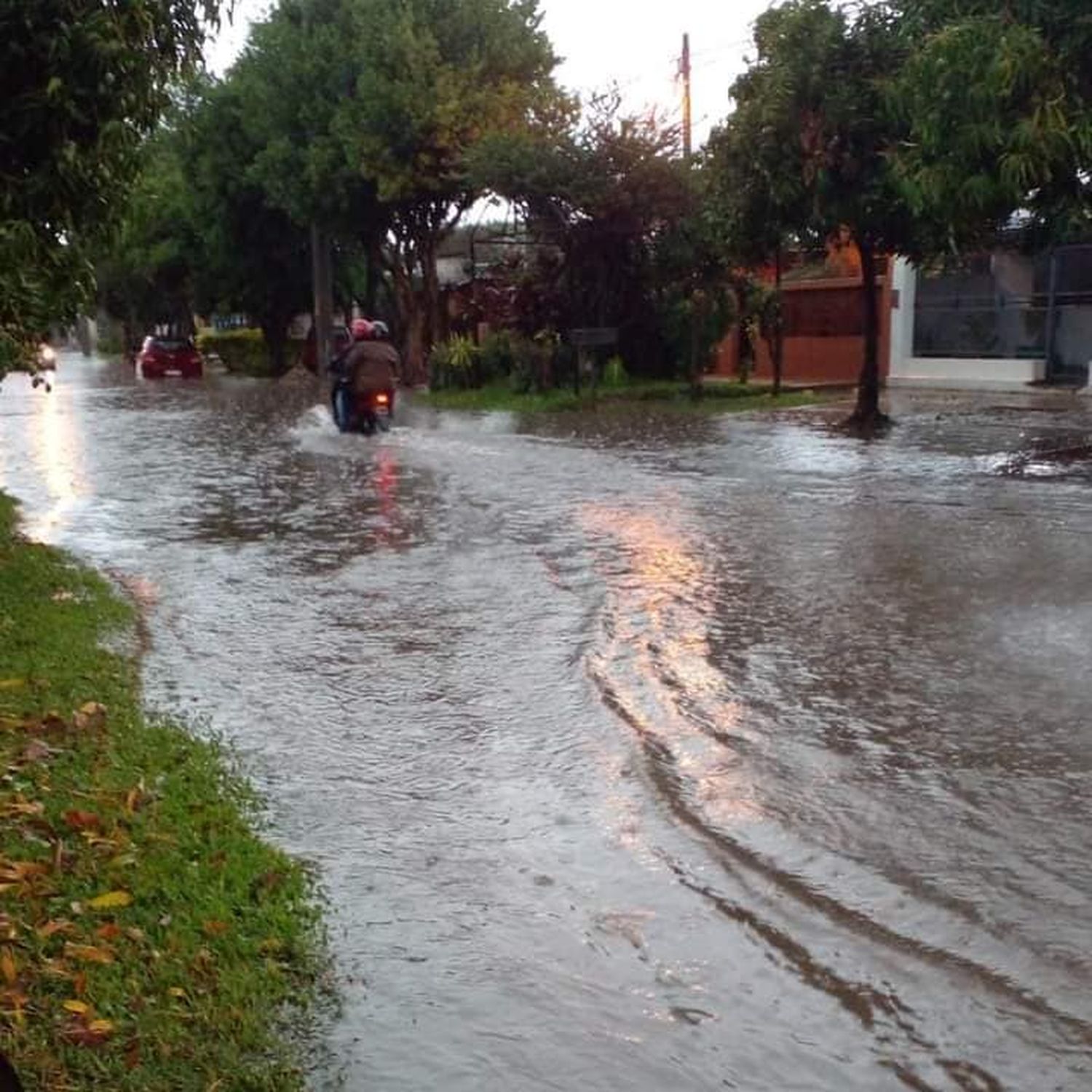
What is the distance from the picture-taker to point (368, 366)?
19125mm

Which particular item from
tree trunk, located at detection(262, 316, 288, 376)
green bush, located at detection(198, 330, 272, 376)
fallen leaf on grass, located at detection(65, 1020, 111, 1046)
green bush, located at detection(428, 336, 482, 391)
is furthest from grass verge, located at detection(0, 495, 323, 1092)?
green bush, located at detection(198, 330, 272, 376)

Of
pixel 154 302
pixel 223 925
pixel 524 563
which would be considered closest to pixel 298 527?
pixel 524 563

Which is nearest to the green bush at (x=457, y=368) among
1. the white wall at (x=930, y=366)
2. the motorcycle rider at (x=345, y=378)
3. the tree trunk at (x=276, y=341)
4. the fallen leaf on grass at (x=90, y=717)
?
the motorcycle rider at (x=345, y=378)

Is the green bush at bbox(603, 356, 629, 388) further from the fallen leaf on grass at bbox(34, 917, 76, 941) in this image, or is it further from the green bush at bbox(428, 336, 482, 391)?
the fallen leaf on grass at bbox(34, 917, 76, 941)

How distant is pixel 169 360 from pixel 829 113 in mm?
30684

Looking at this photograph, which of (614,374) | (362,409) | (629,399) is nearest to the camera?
(362,409)

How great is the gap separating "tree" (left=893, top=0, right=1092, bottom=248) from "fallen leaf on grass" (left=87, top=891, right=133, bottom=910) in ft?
32.6

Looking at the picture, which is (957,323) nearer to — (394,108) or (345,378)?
(394,108)

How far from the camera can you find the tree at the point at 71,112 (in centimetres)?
566

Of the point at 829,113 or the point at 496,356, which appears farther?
the point at 496,356

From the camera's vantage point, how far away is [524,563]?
10461mm

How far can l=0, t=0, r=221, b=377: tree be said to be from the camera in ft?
18.6

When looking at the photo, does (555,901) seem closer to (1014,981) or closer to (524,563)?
(1014,981)

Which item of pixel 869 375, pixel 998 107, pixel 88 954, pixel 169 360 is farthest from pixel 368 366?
pixel 169 360
